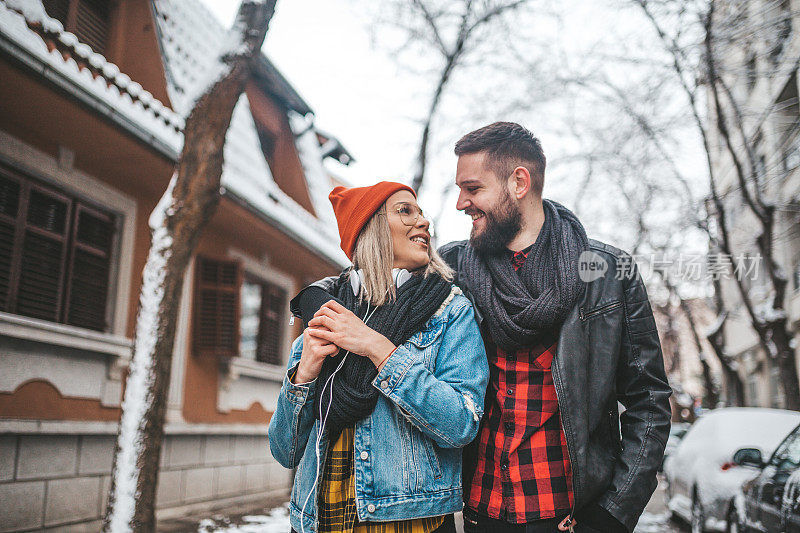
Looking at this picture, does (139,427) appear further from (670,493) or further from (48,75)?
(670,493)

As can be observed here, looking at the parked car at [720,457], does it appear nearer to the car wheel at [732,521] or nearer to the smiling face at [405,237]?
the car wheel at [732,521]

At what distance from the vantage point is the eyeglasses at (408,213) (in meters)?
2.43

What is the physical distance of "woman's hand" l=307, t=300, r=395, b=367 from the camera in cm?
208

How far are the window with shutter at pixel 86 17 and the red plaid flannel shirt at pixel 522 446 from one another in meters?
6.49

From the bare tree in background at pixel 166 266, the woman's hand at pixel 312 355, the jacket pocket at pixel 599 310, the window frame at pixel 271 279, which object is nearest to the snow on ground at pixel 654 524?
the window frame at pixel 271 279

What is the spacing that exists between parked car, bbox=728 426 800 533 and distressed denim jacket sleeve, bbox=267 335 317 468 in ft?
9.99

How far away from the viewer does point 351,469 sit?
87.2 inches

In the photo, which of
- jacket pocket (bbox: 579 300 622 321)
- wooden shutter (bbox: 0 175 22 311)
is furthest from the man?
wooden shutter (bbox: 0 175 22 311)

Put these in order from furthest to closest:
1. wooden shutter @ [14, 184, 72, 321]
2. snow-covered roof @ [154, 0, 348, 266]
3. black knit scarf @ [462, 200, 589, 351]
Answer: snow-covered roof @ [154, 0, 348, 266], wooden shutter @ [14, 184, 72, 321], black knit scarf @ [462, 200, 589, 351]

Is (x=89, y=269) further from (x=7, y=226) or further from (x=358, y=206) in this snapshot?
(x=358, y=206)

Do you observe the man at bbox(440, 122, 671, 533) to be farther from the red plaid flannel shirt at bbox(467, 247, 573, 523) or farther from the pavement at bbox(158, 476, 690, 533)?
the pavement at bbox(158, 476, 690, 533)

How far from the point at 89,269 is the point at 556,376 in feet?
20.5

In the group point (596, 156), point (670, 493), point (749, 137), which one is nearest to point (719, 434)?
point (670, 493)

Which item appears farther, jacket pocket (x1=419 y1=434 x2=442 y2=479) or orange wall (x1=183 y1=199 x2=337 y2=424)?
orange wall (x1=183 y1=199 x2=337 y2=424)
